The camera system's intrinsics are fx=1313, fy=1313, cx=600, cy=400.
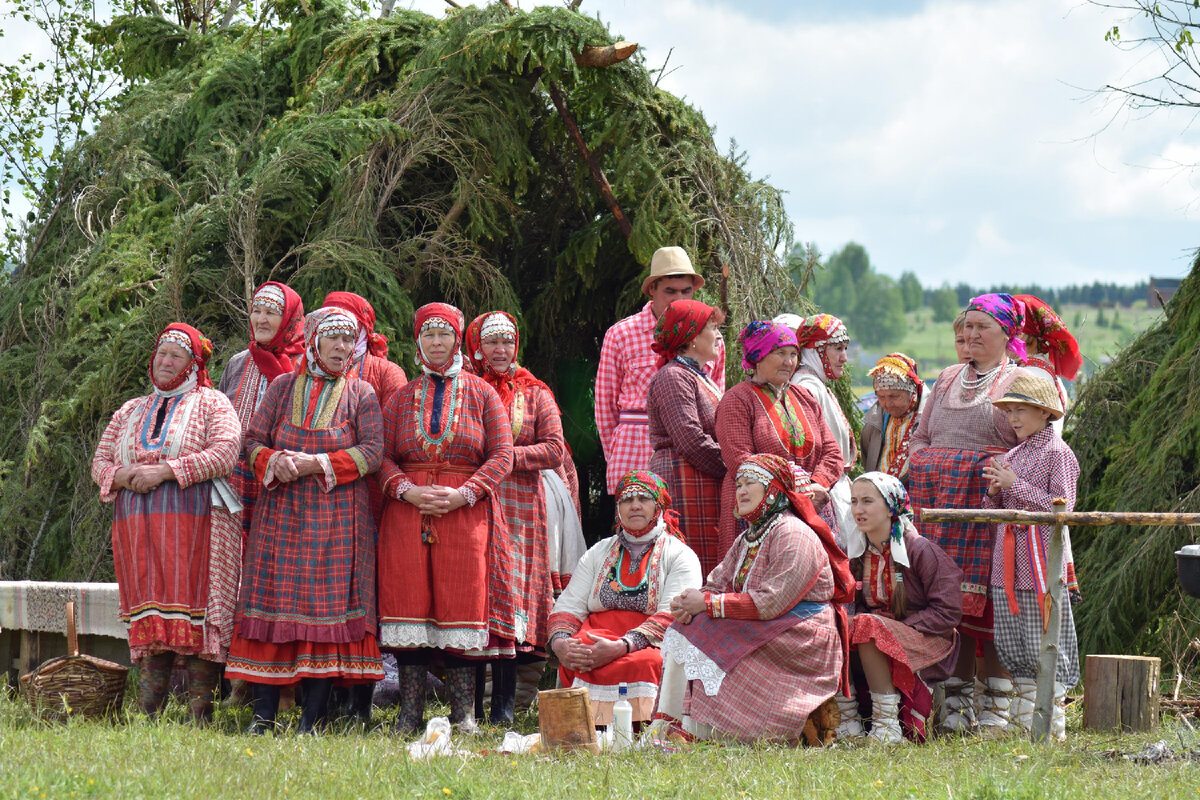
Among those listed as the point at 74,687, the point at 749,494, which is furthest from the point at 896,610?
the point at 74,687

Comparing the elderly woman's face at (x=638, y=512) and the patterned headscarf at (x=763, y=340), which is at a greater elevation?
the patterned headscarf at (x=763, y=340)

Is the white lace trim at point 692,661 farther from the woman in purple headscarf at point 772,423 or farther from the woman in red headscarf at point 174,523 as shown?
the woman in red headscarf at point 174,523

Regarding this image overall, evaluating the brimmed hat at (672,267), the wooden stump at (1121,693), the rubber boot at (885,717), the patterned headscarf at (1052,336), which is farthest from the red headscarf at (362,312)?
the wooden stump at (1121,693)

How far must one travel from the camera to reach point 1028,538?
5797mm

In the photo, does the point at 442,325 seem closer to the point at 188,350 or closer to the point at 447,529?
the point at 447,529

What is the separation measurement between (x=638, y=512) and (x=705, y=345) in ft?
3.32

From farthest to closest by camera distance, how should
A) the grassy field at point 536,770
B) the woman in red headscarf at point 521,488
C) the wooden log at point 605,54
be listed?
the wooden log at point 605,54 < the woman in red headscarf at point 521,488 < the grassy field at point 536,770

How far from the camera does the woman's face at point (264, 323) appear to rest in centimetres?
625

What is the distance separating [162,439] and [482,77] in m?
3.29

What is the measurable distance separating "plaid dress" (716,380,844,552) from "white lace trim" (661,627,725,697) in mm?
633

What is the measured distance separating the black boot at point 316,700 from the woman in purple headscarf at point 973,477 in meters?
2.78

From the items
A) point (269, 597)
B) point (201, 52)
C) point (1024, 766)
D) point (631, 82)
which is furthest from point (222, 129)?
point (1024, 766)

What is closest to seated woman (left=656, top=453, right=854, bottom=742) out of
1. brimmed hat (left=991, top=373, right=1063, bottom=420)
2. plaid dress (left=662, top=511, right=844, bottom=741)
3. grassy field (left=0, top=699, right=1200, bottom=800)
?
plaid dress (left=662, top=511, right=844, bottom=741)

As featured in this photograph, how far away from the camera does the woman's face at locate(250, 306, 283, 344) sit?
6254 mm
